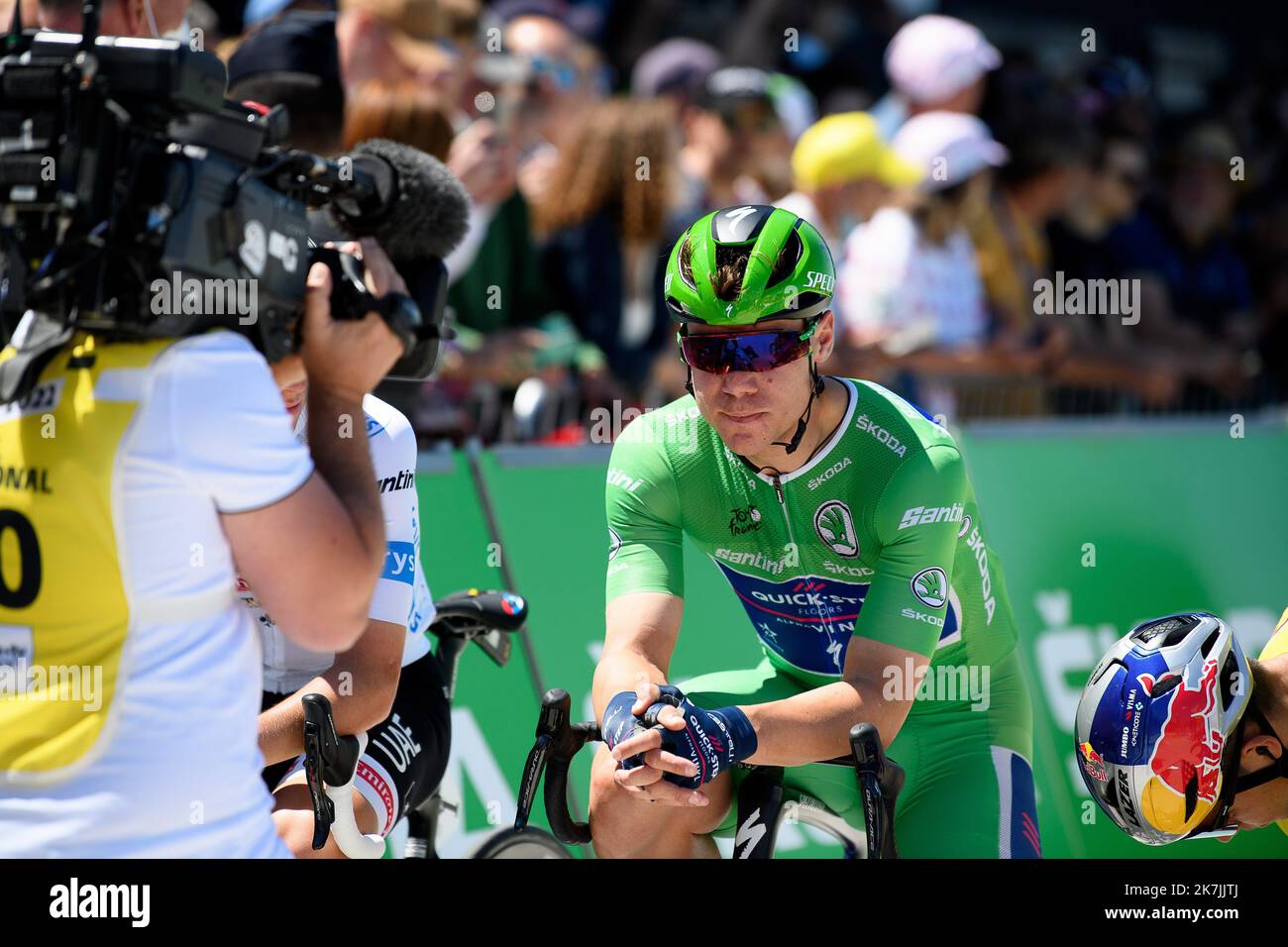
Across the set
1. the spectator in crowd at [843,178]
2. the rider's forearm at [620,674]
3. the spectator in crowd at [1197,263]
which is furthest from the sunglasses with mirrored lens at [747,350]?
the spectator in crowd at [1197,263]

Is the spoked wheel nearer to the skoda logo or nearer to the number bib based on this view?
the skoda logo

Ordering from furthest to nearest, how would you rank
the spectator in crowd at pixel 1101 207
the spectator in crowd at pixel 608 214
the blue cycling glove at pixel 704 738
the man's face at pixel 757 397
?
the spectator in crowd at pixel 1101 207
the spectator in crowd at pixel 608 214
the man's face at pixel 757 397
the blue cycling glove at pixel 704 738

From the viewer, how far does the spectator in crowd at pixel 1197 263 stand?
9.84 meters

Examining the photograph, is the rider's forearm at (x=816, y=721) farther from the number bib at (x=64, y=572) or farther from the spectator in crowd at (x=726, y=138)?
the spectator in crowd at (x=726, y=138)

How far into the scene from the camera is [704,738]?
3242 mm

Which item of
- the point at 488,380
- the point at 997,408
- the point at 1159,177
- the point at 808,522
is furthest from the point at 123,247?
the point at 1159,177

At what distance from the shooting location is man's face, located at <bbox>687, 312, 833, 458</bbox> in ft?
12.2

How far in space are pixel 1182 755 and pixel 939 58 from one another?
238 inches

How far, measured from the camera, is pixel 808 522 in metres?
3.96

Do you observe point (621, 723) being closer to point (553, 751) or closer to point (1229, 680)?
point (553, 751)

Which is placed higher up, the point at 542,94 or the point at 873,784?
the point at 542,94
